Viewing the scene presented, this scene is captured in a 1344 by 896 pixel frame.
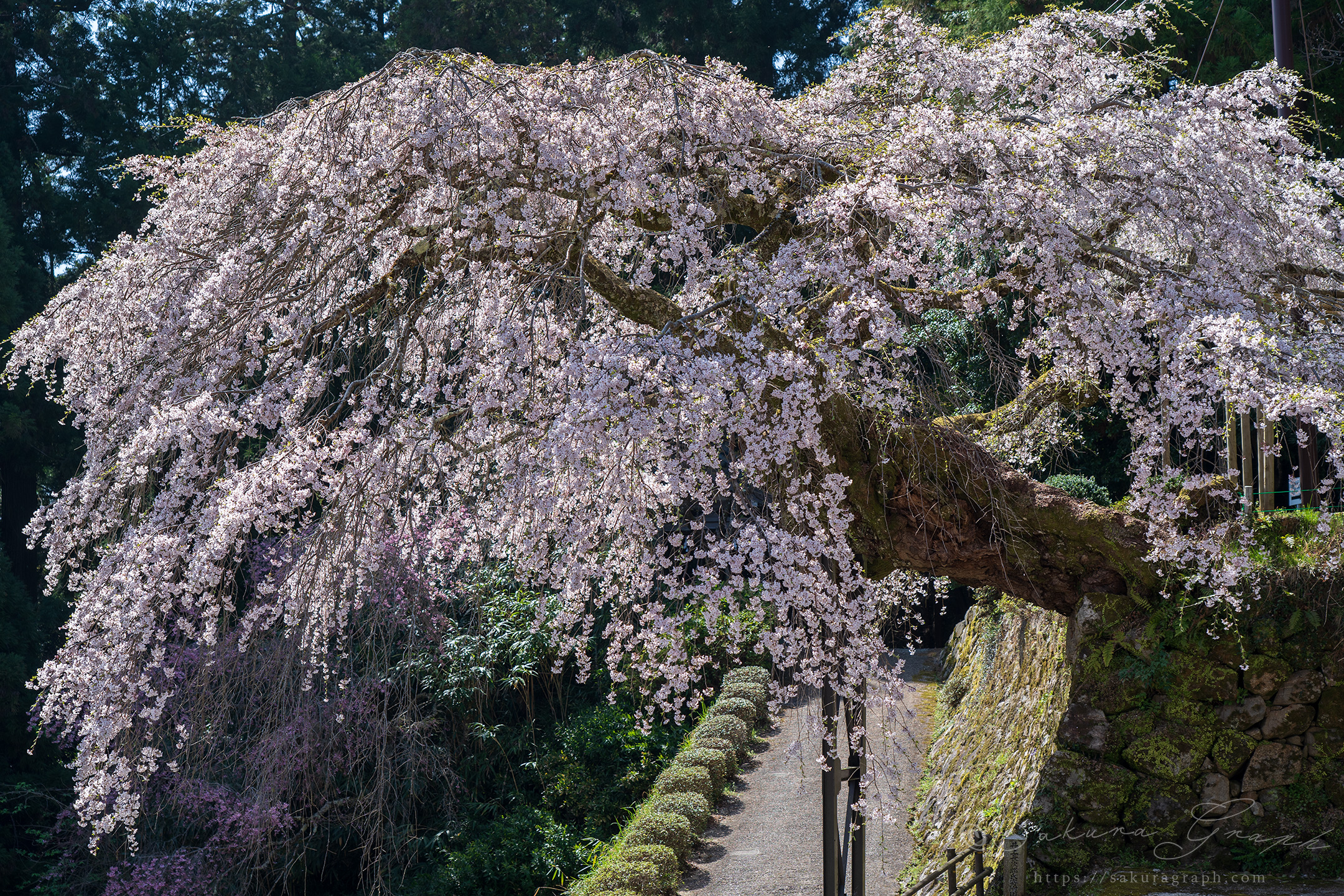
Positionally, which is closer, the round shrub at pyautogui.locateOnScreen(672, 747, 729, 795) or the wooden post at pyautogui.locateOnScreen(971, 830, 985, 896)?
the wooden post at pyautogui.locateOnScreen(971, 830, 985, 896)

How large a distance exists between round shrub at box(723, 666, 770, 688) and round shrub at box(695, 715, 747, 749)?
1.20 m

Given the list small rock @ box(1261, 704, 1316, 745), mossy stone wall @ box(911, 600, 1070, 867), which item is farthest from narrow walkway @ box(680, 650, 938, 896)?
small rock @ box(1261, 704, 1316, 745)

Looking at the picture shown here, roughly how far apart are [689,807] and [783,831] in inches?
30.6

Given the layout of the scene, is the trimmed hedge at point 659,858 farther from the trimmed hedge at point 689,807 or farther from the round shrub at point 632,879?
the trimmed hedge at point 689,807

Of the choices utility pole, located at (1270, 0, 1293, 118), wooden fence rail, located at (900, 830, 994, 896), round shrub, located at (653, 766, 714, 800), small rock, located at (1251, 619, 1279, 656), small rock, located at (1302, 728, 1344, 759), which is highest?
utility pole, located at (1270, 0, 1293, 118)

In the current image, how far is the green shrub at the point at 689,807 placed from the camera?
302 inches

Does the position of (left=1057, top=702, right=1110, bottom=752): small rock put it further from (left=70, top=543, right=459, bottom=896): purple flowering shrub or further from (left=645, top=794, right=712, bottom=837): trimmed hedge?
(left=70, top=543, right=459, bottom=896): purple flowering shrub

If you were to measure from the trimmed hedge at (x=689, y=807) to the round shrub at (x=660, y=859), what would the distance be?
673 millimetres

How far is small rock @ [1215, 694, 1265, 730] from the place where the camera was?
5.41 m

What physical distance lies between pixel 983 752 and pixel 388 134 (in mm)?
5971

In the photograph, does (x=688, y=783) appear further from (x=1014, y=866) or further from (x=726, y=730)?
(x=1014, y=866)

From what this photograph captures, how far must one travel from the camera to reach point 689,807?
7.69m

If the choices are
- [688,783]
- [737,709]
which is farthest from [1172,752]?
[737,709]

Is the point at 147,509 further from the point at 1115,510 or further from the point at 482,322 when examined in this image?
the point at 1115,510
